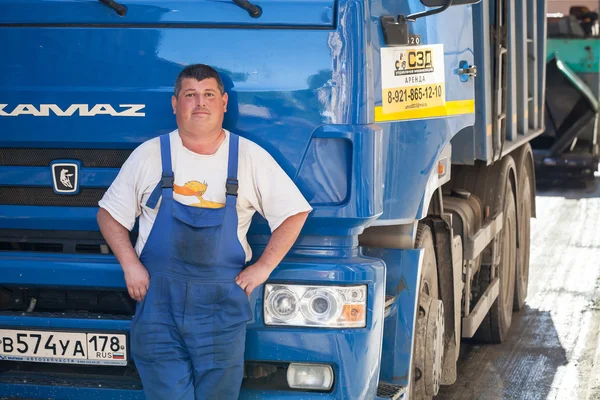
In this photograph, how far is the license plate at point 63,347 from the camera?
438 cm

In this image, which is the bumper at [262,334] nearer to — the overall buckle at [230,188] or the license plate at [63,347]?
the license plate at [63,347]

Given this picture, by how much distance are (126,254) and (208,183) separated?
432mm

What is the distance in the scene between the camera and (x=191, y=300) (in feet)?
13.6

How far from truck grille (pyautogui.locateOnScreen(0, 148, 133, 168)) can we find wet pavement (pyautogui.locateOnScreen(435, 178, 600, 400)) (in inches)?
110

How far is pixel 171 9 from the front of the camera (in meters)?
4.29

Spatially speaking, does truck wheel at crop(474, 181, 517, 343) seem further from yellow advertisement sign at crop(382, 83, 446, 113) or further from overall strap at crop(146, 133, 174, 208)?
overall strap at crop(146, 133, 174, 208)

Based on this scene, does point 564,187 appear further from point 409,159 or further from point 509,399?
point 409,159

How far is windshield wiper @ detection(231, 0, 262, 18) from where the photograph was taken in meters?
4.18

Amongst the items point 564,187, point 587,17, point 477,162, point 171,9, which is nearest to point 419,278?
point 171,9

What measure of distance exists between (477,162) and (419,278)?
2.44 m

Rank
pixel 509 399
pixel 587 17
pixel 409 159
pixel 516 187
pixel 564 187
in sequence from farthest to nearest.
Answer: pixel 587 17 < pixel 564 187 < pixel 516 187 < pixel 509 399 < pixel 409 159

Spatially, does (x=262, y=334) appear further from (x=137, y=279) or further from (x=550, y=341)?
(x=550, y=341)

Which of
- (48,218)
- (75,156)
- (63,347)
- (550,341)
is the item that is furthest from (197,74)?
(550,341)

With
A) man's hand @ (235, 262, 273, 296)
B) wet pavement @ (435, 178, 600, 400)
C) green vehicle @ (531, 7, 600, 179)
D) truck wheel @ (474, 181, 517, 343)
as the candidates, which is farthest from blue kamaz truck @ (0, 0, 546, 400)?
→ green vehicle @ (531, 7, 600, 179)
